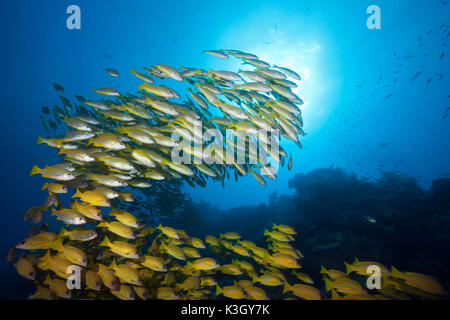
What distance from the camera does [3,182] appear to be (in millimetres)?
50781

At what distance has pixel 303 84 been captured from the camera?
115ft

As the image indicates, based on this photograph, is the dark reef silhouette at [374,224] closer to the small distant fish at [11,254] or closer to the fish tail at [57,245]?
the small distant fish at [11,254]

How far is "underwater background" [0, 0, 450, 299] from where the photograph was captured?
8.77 meters

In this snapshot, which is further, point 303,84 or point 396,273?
point 303,84

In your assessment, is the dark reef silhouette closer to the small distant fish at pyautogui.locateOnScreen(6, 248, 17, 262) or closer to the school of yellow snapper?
the school of yellow snapper

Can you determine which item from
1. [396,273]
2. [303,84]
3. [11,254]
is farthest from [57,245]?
[303,84]

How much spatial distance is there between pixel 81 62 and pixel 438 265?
197 feet

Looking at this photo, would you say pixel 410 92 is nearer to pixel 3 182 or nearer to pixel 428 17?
pixel 428 17

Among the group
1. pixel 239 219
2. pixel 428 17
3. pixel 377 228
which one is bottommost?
pixel 239 219

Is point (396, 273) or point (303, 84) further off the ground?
point (303, 84)

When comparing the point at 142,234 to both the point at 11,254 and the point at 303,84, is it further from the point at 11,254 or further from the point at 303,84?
the point at 303,84

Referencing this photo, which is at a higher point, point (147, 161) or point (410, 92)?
point (410, 92)

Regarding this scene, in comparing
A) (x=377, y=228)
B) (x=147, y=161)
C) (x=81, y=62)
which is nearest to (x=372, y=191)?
(x=377, y=228)
